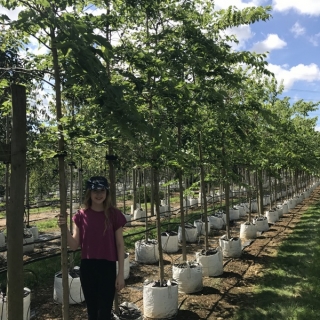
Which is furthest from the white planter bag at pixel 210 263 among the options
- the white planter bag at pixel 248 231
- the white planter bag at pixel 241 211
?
the white planter bag at pixel 241 211

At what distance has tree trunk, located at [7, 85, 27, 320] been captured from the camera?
86.6 inches

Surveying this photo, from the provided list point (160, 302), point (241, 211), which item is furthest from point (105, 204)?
point (241, 211)

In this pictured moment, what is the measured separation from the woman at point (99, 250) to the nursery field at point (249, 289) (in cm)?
169

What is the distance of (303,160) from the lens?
52.9 ft

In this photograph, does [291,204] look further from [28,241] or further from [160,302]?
[160,302]

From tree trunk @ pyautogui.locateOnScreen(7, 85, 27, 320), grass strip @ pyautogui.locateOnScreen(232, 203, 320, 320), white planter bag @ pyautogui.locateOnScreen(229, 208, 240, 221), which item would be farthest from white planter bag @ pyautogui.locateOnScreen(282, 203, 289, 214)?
tree trunk @ pyautogui.locateOnScreen(7, 85, 27, 320)

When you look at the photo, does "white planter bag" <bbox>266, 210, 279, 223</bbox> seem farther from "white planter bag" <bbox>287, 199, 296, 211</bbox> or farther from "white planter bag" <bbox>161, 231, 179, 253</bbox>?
"white planter bag" <bbox>161, 231, 179, 253</bbox>

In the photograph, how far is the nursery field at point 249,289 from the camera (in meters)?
4.84

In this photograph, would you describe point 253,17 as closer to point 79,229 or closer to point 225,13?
point 225,13

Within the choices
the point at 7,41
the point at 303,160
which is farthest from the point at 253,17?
the point at 303,160

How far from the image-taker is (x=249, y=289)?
5840 millimetres

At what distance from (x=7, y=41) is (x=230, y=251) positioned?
652cm

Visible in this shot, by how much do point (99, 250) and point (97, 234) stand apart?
13 cm

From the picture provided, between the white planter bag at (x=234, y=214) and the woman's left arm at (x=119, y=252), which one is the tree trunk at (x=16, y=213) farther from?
the white planter bag at (x=234, y=214)
